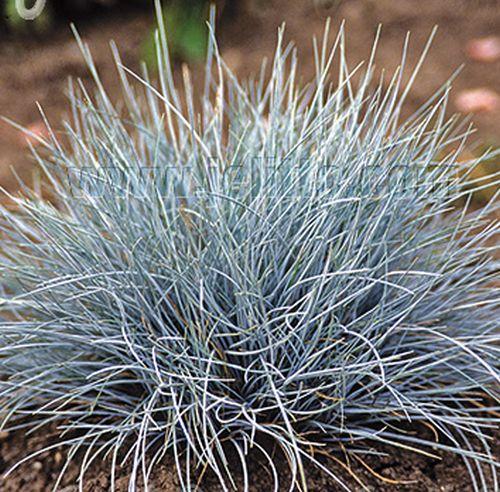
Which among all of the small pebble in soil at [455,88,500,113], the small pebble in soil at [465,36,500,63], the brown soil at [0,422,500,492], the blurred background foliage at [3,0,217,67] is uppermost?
the blurred background foliage at [3,0,217,67]

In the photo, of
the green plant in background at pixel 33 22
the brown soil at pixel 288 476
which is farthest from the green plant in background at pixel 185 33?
the brown soil at pixel 288 476

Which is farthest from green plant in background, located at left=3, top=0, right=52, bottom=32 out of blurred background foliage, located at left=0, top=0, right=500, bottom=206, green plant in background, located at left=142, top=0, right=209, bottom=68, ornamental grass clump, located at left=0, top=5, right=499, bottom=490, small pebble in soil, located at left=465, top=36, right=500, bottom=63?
ornamental grass clump, located at left=0, top=5, right=499, bottom=490

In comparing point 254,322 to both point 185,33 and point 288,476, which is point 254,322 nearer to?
point 288,476

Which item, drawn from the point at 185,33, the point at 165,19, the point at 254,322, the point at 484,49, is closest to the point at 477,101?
the point at 484,49

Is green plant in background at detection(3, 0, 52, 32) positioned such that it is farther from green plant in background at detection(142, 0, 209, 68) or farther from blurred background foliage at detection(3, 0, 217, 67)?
green plant in background at detection(142, 0, 209, 68)

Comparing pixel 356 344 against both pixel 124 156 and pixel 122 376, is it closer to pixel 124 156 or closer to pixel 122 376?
pixel 122 376

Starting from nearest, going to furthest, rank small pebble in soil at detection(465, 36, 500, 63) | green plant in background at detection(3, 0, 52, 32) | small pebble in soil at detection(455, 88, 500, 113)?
1. small pebble in soil at detection(455, 88, 500, 113)
2. small pebble in soil at detection(465, 36, 500, 63)
3. green plant in background at detection(3, 0, 52, 32)

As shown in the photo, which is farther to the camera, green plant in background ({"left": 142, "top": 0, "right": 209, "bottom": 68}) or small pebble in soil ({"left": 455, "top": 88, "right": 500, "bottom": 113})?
green plant in background ({"left": 142, "top": 0, "right": 209, "bottom": 68})

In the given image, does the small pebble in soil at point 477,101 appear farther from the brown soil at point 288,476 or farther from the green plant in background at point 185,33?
the brown soil at point 288,476

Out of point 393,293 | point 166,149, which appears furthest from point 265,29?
point 393,293
